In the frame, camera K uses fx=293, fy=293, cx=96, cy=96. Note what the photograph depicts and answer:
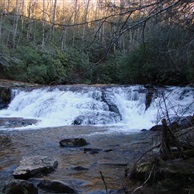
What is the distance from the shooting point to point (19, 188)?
11.7ft

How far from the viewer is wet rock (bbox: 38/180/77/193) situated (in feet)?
12.6

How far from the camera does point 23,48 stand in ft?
81.0

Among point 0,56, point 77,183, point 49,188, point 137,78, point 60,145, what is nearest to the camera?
point 49,188

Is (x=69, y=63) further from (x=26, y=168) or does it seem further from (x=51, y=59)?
(x=26, y=168)

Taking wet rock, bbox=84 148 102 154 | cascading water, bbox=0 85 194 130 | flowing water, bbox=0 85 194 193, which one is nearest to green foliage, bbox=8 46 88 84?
cascading water, bbox=0 85 194 130

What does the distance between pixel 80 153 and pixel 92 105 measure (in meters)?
6.57

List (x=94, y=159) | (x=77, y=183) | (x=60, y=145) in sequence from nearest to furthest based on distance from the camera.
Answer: (x=77, y=183) < (x=94, y=159) < (x=60, y=145)

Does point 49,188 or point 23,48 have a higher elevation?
point 23,48

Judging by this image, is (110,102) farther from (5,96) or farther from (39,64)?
(39,64)

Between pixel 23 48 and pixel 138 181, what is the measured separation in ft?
73.7

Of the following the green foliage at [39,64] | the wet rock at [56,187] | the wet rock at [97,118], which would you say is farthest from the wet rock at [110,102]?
the wet rock at [56,187]

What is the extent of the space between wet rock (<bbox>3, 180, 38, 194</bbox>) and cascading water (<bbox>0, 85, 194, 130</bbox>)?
258 inches

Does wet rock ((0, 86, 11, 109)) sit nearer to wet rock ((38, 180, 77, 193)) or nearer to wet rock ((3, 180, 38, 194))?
wet rock ((38, 180, 77, 193))

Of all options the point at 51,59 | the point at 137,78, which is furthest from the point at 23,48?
the point at 137,78
